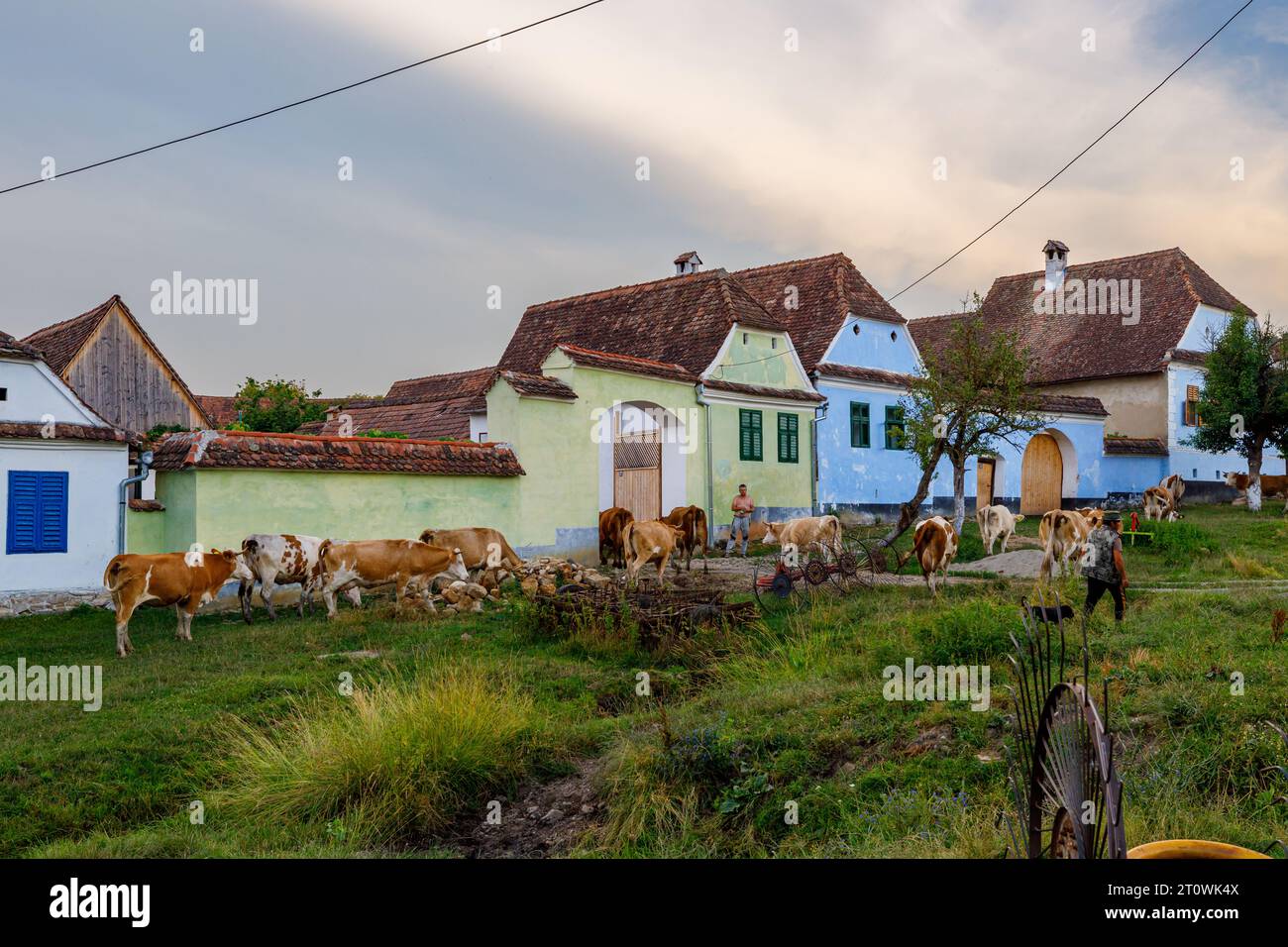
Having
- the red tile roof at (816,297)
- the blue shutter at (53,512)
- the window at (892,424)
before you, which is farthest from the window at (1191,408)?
the blue shutter at (53,512)

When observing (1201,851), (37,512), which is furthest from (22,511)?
(1201,851)

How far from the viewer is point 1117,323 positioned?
3753cm

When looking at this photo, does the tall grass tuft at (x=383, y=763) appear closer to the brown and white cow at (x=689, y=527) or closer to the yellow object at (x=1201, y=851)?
the yellow object at (x=1201, y=851)

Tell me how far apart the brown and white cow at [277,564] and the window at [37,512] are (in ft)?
9.40

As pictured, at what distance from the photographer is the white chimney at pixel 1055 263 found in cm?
3916

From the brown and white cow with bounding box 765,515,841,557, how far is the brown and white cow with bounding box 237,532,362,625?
8.02 meters

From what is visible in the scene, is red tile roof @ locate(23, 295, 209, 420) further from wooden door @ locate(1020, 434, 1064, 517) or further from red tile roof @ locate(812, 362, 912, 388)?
wooden door @ locate(1020, 434, 1064, 517)

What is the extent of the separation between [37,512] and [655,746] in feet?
39.9

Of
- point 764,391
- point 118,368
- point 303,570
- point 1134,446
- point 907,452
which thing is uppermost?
point 118,368

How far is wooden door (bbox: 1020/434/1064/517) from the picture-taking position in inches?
1278

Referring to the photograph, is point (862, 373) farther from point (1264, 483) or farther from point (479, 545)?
point (1264, 483)
